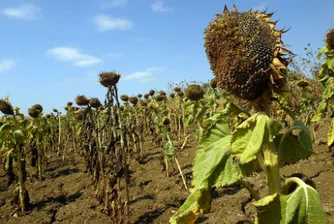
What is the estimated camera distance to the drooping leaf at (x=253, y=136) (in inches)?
60.1

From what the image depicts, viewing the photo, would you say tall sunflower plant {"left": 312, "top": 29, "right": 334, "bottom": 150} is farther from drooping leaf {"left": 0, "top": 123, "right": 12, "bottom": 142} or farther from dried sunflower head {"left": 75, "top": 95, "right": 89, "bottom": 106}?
drooping leaf {"left": 0, "top": 123, "right": 12, "bottom": 142}

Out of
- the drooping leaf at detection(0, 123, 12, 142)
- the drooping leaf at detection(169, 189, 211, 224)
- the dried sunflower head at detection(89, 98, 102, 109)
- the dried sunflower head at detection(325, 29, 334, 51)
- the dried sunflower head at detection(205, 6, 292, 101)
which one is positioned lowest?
the drooping leaf at detection(169, 189, 211, 224)

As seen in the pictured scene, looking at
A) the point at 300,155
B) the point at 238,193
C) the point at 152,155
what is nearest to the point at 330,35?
the point at 238,193

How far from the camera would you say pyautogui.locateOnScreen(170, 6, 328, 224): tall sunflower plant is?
1.55 meters

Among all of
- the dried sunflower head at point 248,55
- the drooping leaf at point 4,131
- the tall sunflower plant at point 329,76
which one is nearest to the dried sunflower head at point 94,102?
the drooping leaf at point 4,131

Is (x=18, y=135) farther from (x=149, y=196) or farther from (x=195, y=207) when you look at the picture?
(x=195, y=207)

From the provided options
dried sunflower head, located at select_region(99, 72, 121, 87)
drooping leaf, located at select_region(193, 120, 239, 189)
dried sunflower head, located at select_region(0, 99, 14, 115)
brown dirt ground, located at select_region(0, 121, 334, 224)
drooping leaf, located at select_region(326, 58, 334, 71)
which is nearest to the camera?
drooping leaf, located at select_region(193, 120, 239, 189)

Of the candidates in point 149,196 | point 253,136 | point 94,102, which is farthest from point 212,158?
point 94,102

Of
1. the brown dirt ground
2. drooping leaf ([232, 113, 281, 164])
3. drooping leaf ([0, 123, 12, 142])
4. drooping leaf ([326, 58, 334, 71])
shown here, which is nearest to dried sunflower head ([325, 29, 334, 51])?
drooping leaf ([326, 58, 334, 71])

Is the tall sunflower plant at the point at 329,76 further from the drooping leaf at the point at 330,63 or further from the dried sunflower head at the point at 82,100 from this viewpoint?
the dried sunflower head at the point at 82,100

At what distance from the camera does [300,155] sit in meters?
1.90

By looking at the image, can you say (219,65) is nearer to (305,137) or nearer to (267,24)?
(267,24)

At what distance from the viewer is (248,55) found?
1.61 metres

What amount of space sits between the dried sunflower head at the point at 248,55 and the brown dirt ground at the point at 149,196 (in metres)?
2.49
